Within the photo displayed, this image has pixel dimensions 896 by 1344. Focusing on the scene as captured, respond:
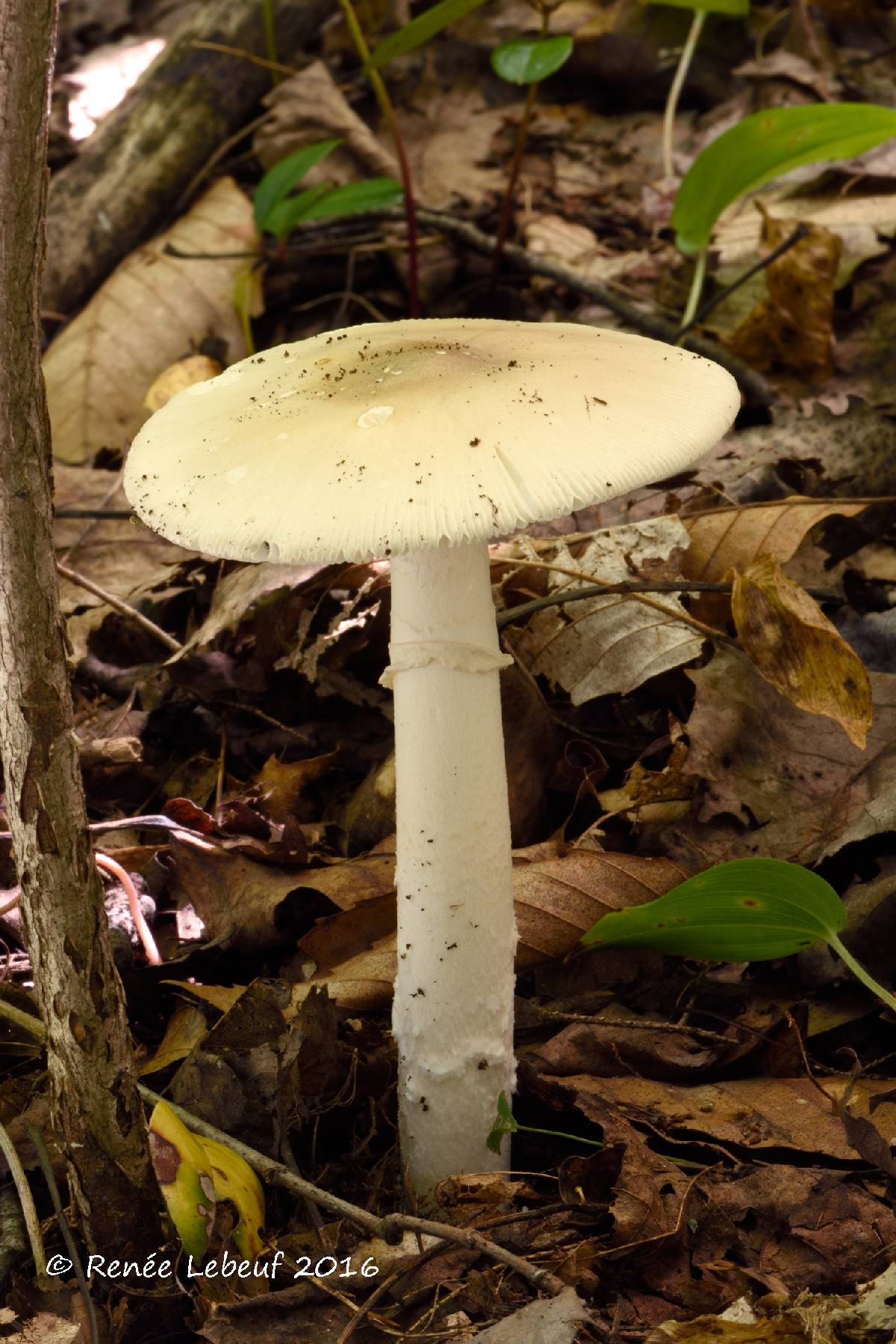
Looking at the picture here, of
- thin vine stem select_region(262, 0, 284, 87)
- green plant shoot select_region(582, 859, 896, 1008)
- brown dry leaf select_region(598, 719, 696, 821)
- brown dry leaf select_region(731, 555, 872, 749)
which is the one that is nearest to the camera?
green plant shoot select_region(582, 859, 896, 1008)

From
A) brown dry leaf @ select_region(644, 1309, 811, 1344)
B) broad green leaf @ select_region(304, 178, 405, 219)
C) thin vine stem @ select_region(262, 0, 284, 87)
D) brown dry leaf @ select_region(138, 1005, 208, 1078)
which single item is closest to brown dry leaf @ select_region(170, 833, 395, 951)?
brown dry leaf @ select_region(138, 1005, 208, 1078)

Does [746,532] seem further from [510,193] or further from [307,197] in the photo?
[307,197]

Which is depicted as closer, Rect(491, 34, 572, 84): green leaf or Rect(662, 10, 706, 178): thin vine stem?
Rect(491, 34, 572, 84): green leaf

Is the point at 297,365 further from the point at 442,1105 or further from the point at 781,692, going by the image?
the point at 442,1105

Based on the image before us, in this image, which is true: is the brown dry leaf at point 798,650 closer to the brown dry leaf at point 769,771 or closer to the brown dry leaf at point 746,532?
the brown dry leaf at point 769,771

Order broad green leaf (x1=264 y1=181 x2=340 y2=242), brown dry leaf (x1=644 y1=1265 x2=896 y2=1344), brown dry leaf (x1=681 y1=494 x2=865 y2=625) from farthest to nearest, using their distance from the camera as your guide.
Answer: broad green leaf (x1=264 y1=181 x2=340 y2=242), brown dry leaf (x1=681 y1=494 x2=865 y2=625), brown dry leaf (x1=644 y1=1265 x2=896 y2=1344)

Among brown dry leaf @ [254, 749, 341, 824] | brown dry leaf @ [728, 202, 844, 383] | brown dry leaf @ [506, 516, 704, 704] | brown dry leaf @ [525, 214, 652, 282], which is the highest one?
brown dry leaf @ [525, 214, 652, 282]

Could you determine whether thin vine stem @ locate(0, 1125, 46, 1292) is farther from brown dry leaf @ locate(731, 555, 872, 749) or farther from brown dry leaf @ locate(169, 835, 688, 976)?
brown dry leaf @ locate(731, 555, 872, 749)
